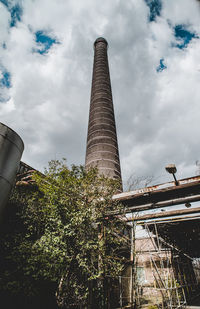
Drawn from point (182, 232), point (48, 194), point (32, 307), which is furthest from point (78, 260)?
point (182, 232)

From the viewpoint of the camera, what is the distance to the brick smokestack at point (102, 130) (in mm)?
11727

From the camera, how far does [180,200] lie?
20.1ft

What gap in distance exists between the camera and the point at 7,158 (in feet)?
15.2

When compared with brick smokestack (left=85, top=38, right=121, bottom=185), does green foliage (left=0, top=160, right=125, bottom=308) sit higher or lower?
lower

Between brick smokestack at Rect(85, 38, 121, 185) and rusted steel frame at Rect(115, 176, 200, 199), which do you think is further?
brick smokestack at Rect(85, 38, 121, 185)

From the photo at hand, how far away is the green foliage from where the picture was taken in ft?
16.3

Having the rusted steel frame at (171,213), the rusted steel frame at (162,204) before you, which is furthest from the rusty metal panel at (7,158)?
the rusted steel frame at (171,213)

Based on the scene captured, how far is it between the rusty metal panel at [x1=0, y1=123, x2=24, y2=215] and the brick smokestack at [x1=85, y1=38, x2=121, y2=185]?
233 inches

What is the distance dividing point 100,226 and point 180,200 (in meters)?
2.77

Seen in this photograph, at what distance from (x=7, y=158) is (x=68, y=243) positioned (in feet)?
9.21

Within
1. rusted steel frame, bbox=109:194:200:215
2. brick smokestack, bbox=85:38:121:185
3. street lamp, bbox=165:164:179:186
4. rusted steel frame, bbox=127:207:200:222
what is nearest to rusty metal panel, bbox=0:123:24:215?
rusted steel frame, bbox=109:194:200:215

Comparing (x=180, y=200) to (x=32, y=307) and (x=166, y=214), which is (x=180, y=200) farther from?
(x=32, y=307)

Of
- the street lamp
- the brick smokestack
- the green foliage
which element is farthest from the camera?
the brick smokestack

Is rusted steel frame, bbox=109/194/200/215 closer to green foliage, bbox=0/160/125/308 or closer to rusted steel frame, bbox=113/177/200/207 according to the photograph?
rusted steel frame, bbox=113/177/200/207
